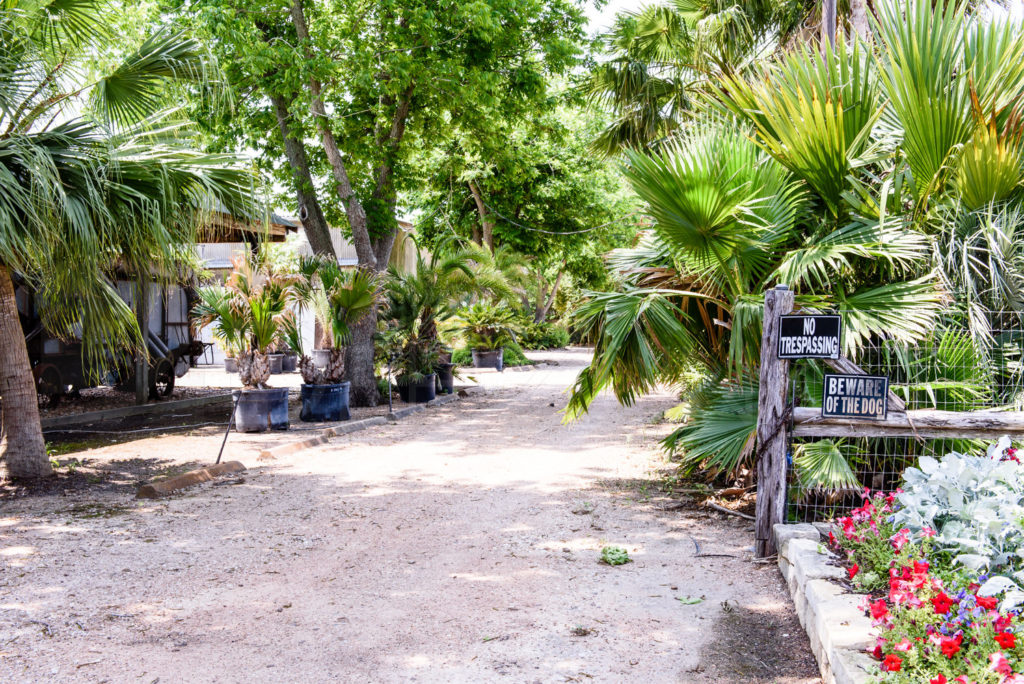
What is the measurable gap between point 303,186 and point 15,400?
6587 mm

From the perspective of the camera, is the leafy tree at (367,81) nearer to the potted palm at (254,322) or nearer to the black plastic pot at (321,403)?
the black plastic pot at (321,403)

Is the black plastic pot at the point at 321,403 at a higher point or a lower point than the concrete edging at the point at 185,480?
higher

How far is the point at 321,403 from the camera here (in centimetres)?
1163

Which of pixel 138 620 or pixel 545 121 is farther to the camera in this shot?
pixel 545 121

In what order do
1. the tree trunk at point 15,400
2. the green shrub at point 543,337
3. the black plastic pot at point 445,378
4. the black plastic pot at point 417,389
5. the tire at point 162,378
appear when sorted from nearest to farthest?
the tree trunk at point 15,400
the tire at point 162,378
the black plastic pot at point 417,389
the black plastic pot at point 445,378
the green shrub at point 543,337

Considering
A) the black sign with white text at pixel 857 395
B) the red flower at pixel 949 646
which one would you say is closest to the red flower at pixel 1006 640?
the red flower at pixel 949 646

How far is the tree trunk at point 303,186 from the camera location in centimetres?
1277

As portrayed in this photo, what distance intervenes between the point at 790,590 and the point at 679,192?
262cm

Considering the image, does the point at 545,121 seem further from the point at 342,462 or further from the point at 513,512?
the point at 513,512

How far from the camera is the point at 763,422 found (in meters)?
5.32

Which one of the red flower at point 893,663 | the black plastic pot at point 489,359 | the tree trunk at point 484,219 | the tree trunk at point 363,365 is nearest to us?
the red flower at point 893,663

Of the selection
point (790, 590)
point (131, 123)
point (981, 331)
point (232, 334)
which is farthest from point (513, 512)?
point (232, 334)

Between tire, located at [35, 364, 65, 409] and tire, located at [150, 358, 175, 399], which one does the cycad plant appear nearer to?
tire, located at [150, 358, 175, 399]

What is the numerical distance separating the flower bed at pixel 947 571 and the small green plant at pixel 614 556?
1.39m
